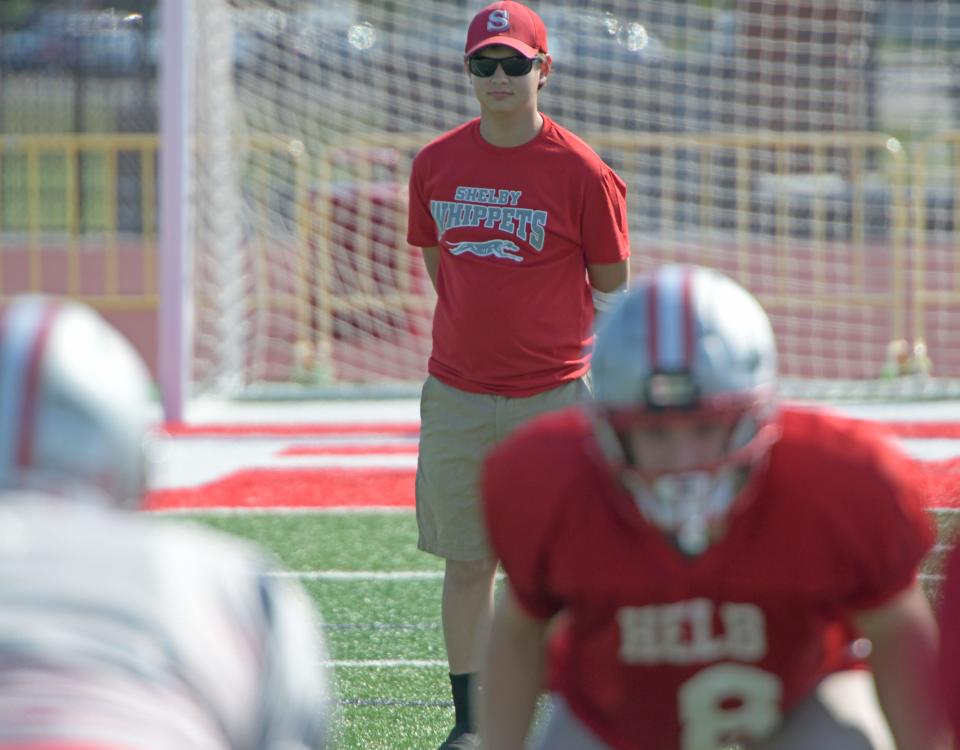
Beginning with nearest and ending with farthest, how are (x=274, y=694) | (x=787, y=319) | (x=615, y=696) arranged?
(x=274, y=694) < (x=615, y=696) < (x=787, y=319)

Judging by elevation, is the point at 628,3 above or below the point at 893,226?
above

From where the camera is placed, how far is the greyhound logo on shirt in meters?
4.49

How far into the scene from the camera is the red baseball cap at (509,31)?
4.59m

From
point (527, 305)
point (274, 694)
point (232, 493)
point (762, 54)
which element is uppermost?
point (762, 54)

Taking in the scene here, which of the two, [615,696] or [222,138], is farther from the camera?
[222,138]

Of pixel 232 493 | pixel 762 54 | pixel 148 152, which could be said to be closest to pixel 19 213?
pixel 148 152

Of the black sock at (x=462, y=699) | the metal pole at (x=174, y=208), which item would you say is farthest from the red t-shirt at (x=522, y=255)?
the metal pole at (x=174, y=208)

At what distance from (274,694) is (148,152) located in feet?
38.0

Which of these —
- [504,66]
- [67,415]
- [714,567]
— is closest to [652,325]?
[714,567]

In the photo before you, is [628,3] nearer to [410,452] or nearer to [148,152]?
[148,152]

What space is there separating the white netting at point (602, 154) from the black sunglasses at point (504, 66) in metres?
6.32

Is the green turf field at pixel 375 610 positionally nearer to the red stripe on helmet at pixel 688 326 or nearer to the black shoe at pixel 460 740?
the black shoe at pixel 460 740

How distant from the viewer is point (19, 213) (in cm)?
2252

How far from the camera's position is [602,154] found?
13086mm
